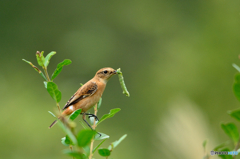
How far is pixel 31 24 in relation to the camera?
493 inches

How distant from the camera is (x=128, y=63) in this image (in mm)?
11211

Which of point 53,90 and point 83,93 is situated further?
point 83,93

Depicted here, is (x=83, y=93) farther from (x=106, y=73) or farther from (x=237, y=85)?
(x=237, y=85)

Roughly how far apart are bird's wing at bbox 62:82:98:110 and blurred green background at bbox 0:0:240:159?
1.34 metres

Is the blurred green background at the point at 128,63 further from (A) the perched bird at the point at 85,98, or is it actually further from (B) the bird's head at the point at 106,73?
(A) the perched bird at the point at 85,98

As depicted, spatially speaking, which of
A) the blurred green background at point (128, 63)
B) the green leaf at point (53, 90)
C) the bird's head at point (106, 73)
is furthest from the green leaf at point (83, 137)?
the blurred green background at point (128, 63)

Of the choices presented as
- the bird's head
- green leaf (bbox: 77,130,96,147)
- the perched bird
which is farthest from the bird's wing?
green leaf (bbox: 77,130,96,147)

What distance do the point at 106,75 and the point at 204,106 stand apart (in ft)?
13.1

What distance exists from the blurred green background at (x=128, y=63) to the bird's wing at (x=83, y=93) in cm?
134

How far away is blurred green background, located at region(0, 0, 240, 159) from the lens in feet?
22.7

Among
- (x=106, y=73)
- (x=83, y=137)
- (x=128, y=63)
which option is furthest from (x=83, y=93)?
(x=128, y=63)

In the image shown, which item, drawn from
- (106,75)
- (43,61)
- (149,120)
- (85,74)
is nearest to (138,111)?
(149,120)

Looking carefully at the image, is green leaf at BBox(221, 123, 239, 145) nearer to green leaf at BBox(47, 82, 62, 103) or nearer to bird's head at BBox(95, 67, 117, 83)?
green leaf at BBox(47, 82, 62, 103)

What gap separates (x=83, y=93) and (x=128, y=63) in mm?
8553
